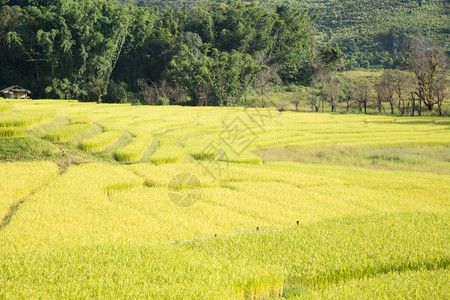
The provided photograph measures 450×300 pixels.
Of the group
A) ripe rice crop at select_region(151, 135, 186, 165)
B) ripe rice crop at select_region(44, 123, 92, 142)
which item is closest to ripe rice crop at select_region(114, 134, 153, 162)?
ripe rice crop at select_region(151, 135, 186, 165)

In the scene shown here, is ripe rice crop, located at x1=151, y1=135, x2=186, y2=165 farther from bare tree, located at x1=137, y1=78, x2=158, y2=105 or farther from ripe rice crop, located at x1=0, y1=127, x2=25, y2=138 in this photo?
bare tree, located at x1=137, y1=78, x2=158, y2=105

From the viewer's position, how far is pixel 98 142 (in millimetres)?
14109

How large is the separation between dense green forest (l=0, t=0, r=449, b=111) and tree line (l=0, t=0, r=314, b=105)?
118mm

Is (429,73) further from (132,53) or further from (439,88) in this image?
(132,53)

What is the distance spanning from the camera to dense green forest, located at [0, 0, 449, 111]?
41.6 m

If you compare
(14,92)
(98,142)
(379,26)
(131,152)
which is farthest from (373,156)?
(379,26)

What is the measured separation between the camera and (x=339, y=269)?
217 inches

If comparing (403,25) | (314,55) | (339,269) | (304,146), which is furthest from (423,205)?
(403,25)

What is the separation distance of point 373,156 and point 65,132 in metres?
14.1

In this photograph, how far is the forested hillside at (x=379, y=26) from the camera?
8412cm

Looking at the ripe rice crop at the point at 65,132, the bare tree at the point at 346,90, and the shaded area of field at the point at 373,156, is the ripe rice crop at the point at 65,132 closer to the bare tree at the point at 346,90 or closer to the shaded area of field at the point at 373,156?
the shaded area of field at the point at 373,156

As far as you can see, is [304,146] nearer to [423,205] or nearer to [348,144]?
[348,144]

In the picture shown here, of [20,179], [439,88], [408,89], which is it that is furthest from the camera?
[408,89]

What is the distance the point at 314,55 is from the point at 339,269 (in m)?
67.5
